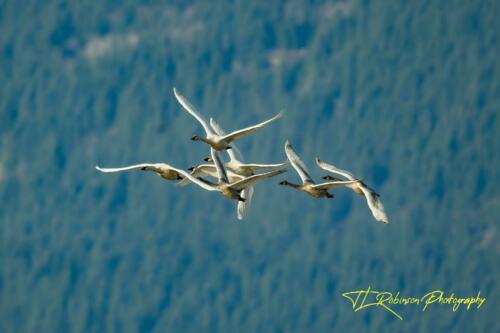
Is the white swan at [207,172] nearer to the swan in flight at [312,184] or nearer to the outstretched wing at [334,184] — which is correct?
the swan in flight at [312,184]

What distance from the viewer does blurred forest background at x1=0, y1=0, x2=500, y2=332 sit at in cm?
4862

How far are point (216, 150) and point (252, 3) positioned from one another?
35.2 metres

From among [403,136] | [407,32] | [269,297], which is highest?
[407,32]

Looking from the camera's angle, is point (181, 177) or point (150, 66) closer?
point (181, 177)

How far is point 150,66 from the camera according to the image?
190ft

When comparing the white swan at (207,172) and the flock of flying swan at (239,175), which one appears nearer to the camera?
the flock of flying swan at (239,175)

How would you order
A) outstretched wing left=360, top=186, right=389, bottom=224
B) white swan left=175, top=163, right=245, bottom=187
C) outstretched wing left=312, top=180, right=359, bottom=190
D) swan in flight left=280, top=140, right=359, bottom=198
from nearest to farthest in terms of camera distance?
outstretched wing left=360, top=186, right=389, bottom=224
outstretched wing left=312, top=180, right=359, bottom=190
swan in flight left=280, top=140, right=359, bottom=198
white swan left=175, top=163, right=245, bottom=187

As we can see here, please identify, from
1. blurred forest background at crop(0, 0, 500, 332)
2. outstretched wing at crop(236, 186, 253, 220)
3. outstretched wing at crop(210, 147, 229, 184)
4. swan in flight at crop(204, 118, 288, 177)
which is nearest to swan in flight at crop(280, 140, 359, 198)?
swan in flight at crop(204, 118, 288, 177)

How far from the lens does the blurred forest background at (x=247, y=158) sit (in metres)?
48.6

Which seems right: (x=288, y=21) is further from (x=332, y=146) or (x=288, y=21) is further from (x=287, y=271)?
(x=287, y=271)

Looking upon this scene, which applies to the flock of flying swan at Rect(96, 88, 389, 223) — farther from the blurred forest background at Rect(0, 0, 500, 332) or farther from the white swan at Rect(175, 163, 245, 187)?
the blurred forest background at Rect(0, 0, 500, 332)

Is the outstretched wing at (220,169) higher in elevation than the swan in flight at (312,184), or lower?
higher

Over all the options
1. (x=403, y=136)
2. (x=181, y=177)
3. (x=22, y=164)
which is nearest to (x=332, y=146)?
(x=403, y=136)

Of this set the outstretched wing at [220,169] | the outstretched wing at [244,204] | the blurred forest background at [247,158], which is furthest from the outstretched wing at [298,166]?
the blurred forest background at [247,158]
